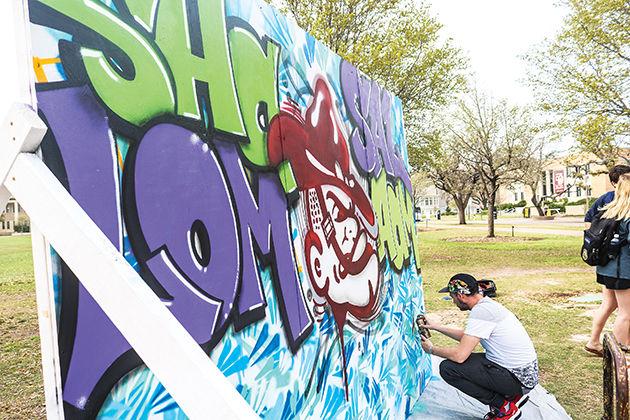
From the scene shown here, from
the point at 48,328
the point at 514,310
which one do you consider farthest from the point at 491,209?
the point at 48,328

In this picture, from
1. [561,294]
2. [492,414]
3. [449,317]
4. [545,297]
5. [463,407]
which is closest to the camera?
[492,414]

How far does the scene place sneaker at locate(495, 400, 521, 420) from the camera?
378 centimetres

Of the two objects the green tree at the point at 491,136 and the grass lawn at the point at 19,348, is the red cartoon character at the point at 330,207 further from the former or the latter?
the green tree at the point at 491,136

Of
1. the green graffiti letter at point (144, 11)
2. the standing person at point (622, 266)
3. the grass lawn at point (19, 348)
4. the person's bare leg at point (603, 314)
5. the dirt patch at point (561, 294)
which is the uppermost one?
the green graffiti letter at point (144, 11)

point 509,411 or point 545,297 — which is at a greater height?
point 509,411

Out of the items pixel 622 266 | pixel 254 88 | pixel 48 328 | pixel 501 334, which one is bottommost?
pixel 501 334

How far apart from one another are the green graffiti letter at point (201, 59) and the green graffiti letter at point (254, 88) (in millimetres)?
68

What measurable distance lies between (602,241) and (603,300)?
0.80m

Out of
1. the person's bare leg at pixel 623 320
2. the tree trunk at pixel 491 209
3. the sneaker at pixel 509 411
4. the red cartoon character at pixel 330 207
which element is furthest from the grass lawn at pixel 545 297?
the tree trunk at pixel 491 209

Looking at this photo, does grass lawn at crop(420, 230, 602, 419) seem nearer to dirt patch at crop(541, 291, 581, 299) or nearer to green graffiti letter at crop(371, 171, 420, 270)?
dirt patch at crop(541, 291, 581, 299)

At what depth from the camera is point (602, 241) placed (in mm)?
5012

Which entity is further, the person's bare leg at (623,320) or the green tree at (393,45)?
the green tree at (393,45)

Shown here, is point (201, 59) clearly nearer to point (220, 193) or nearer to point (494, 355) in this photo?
point (220, 193)

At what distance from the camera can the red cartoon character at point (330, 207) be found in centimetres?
268
